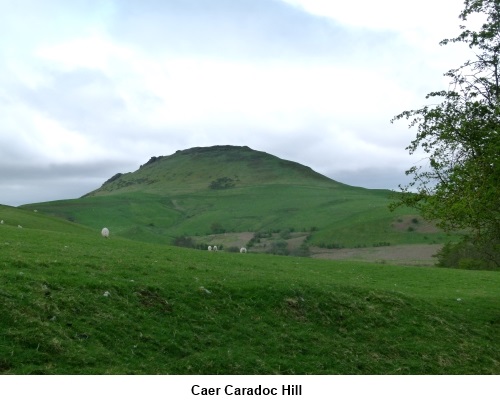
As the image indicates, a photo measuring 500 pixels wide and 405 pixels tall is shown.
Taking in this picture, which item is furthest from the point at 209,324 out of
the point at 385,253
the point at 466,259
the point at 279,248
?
the point at 279,248

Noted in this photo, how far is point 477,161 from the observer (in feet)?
68.6

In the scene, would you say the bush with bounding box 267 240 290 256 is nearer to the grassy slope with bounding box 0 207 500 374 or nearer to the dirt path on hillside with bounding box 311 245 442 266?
the dirt path on hillside with bounding box 311 245 442 266

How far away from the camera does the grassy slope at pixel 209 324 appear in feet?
44.0

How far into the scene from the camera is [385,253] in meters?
157

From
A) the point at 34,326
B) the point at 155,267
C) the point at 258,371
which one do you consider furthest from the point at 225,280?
the point at 34,326

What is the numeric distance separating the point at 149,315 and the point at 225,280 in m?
6.14

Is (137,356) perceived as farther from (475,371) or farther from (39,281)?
(475,371)

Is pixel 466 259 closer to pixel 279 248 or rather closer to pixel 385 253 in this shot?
pixel 385 253

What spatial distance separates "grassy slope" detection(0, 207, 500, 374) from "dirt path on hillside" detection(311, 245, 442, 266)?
12154 cm

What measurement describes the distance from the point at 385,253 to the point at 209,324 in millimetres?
146985

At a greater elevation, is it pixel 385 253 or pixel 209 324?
pixel 209 324

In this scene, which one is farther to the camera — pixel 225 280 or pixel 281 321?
pixel 225 280
